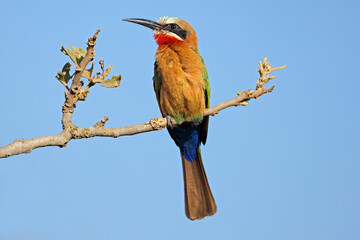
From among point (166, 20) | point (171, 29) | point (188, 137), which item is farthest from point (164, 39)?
point (188, 137)

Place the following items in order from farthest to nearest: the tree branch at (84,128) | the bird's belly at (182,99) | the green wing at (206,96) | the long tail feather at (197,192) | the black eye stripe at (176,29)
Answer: the black eye stripe at (176,29) < the long tail feather at (197,192) < the green wing at (206,96) < the bird's belly at (182,99) < the tree branch at (84,128)

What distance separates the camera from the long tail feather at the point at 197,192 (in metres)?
5.14

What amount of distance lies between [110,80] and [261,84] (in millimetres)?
1321

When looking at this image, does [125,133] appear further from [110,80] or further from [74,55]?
[74,55]

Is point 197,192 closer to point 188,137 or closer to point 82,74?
point 188,137

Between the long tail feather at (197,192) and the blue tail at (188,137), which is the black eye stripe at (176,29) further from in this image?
the long tail feather at (197,192)

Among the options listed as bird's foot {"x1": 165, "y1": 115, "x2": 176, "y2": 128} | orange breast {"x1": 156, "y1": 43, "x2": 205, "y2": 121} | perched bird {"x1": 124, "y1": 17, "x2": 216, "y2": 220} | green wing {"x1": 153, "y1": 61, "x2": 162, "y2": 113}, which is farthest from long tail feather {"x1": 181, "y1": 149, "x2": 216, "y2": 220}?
green wing {"x1": 153, "y1": 61, "x2": 162, "y2": 113}

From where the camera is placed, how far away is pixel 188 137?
17.4 ft

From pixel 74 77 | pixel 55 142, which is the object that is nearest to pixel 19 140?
pixel 55 142

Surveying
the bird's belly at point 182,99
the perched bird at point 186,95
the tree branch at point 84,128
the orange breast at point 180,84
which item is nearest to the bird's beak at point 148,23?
the perched bird at point 186,95

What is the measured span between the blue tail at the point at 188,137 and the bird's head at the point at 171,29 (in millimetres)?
1033

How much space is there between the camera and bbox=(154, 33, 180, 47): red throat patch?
507cm

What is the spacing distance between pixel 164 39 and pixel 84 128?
7.69 ft

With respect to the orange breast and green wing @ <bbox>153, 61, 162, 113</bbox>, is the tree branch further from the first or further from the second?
green wing @ <bbox>153, 61, 162, 113</bbox>
